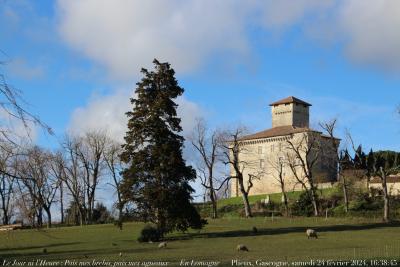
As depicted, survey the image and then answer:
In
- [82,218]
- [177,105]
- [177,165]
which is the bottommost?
[82,218]

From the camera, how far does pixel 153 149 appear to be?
44344 millimetres

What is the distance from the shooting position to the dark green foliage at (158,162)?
4312cm

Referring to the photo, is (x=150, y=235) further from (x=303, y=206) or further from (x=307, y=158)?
(x=307, y=158)

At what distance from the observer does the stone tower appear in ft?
370

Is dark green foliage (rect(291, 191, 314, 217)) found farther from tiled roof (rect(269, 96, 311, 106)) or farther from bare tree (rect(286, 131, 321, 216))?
tiled roof (rect(269, 96, 311, 106))

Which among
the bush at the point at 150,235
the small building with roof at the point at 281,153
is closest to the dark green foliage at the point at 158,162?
the bush at the point at 150,235

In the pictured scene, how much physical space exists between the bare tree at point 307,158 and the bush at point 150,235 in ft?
93.8

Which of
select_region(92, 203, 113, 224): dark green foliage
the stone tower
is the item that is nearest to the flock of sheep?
select_region(92, 203, 113, 224): dark green foliage

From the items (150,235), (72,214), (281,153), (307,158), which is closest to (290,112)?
(281,153)

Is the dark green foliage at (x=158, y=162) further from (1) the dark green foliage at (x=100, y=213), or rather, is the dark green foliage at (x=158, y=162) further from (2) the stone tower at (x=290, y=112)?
(2) the stone tower at (x=290, y=112)

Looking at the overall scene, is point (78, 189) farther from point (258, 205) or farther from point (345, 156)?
point (345, 156)

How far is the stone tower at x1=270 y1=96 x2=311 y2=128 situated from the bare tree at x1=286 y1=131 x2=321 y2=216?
13.0 metres

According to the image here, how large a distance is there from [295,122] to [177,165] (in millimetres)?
71542

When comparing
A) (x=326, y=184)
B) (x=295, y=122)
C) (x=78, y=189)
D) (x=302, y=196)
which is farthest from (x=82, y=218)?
(x=295, y=122)
